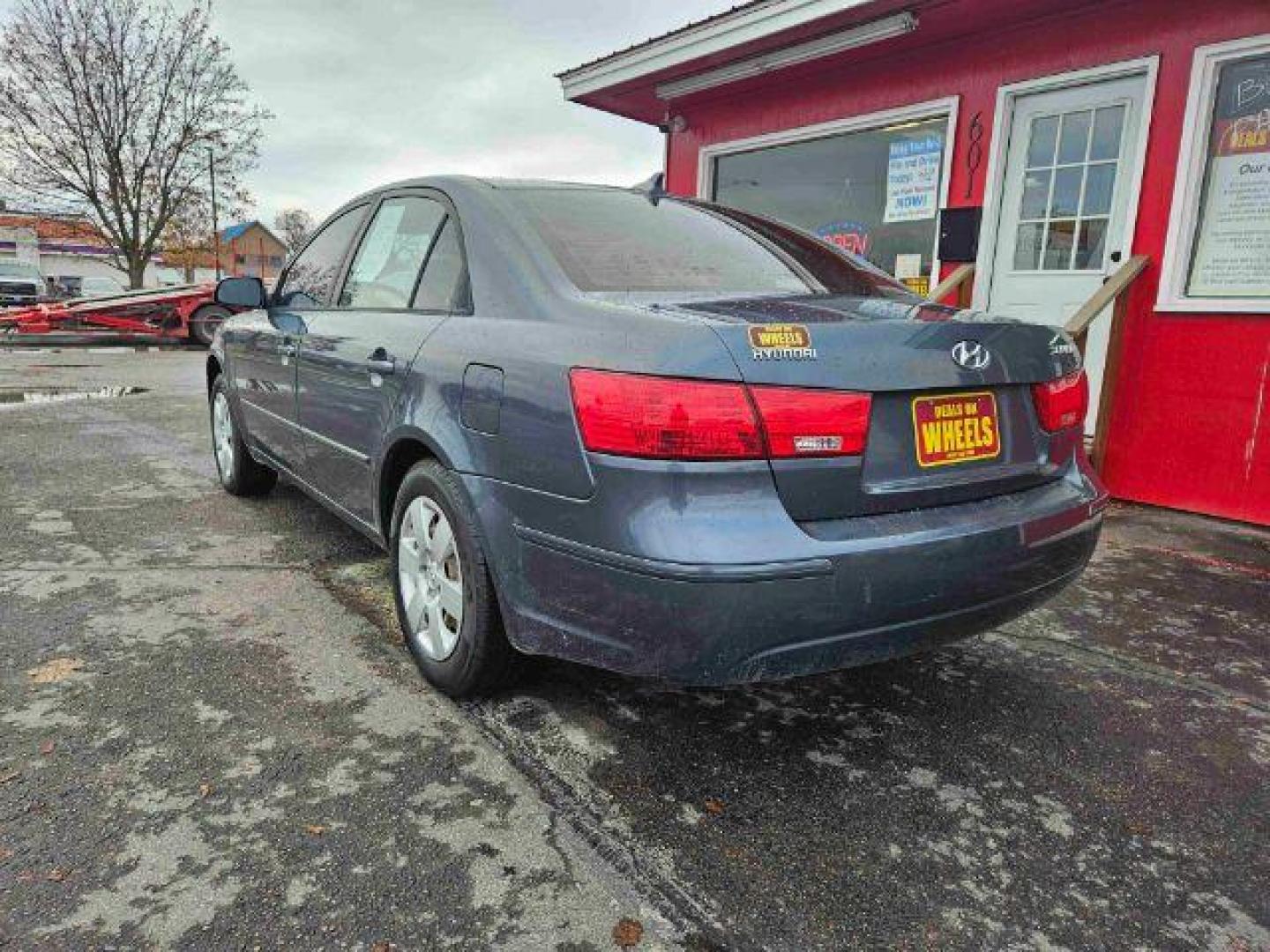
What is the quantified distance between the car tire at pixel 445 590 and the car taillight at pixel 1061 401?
A: 1.49m

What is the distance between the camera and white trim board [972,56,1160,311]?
4.80m

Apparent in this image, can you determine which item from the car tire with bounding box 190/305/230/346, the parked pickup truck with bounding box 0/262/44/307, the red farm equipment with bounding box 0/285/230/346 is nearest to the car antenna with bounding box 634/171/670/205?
the red farm equipment with bounding box 0/285/230/346

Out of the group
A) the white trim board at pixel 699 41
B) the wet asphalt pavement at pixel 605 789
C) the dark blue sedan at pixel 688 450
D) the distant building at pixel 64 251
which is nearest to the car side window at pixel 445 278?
the dark blue sedan at pixel 688 450

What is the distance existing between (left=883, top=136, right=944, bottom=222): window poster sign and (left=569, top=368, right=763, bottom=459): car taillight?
496 centimetres

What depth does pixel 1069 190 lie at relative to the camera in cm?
528

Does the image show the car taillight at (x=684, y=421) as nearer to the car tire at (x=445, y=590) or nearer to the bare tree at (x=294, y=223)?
the car tire at (x=445, y=590)

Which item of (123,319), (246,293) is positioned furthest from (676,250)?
(123,319)

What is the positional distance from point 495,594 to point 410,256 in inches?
50.4

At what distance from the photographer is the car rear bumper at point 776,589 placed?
1.76m

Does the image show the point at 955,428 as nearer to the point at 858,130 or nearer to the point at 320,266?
the point at 320,266

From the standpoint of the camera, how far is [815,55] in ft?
19.7

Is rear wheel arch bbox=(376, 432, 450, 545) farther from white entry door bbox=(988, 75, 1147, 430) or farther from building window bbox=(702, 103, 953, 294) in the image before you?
white entry door bbox=(988, 75, 1147, 430)

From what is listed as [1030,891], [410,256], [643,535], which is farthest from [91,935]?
[410,256]

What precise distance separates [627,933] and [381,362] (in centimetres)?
180
